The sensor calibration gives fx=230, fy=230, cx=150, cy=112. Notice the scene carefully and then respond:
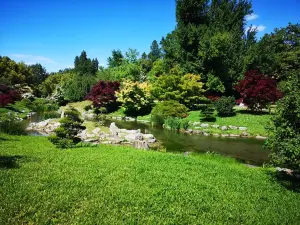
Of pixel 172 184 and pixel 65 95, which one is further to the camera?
pixel 65 95

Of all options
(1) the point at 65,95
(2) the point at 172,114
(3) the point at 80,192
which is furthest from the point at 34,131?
(1) the point at 65,95

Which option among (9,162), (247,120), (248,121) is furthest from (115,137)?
(247,120)

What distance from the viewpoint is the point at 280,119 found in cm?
861

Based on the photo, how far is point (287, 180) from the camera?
9.73 meters

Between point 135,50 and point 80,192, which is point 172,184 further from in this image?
point 135,50

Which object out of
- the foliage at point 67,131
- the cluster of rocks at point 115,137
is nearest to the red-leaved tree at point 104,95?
the cluster of rocks at point 115,137

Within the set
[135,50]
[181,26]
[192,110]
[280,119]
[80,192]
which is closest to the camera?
[80,192]

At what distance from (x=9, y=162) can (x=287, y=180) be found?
11.2 meters

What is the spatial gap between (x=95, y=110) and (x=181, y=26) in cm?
1974

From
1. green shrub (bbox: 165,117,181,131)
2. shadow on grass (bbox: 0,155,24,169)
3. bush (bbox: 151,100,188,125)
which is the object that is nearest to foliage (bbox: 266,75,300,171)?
shadow on grass (bbox: 0,155,24,169)

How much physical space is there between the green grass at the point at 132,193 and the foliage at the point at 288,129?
4.22ft

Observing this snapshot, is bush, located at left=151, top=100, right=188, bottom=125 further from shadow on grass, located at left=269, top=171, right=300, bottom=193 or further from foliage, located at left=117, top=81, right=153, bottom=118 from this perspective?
shadow on grass, located at left=269, top=171, right=300, bottom=193

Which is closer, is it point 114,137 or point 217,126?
point 114,137

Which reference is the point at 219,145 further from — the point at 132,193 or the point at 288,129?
the point at 132,193
